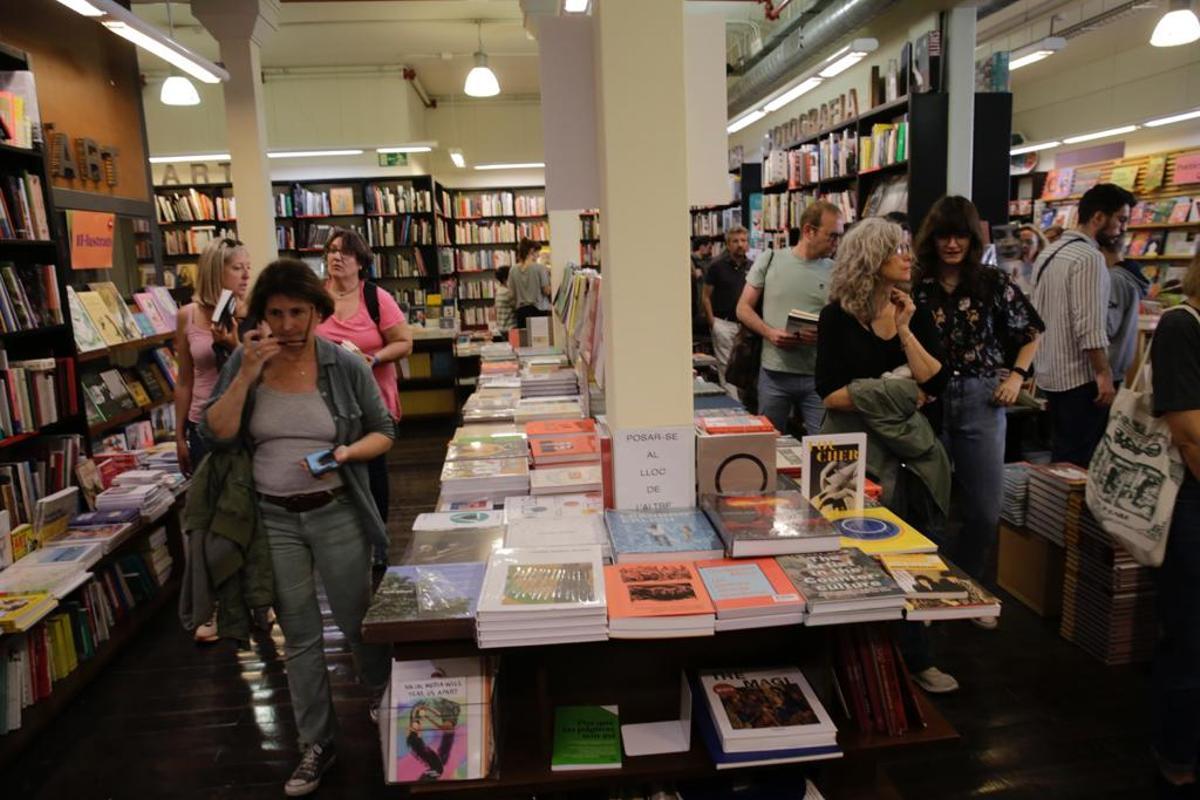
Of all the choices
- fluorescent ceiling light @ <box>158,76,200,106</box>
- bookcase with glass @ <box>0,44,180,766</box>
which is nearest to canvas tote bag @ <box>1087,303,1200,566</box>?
bookcase with glass @ <box>0,44,180,766</box>

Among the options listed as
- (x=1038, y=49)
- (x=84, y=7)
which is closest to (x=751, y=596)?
(x=84, y=7)

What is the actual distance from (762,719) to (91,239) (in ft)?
14.0

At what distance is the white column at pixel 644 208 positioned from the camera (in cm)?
185

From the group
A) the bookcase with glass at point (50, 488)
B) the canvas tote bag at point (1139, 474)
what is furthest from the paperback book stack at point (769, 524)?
the bookcase with glass at point (50, 488)

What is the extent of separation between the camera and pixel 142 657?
3.24 m

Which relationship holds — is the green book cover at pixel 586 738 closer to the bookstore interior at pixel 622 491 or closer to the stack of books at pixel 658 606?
the bookstore interior at pixel 622 491

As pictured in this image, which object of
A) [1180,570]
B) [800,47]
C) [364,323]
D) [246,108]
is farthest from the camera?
[800,47]

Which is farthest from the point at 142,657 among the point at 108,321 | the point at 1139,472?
the point at 1139,472

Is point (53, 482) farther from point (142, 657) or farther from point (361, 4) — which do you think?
point (361, 4)

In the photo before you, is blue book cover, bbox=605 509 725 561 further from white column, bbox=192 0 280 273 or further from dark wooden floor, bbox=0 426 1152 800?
white column, bbox=192 0 280 273

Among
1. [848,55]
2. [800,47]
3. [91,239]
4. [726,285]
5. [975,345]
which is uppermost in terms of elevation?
[800,47]

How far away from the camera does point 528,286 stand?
8188 mm

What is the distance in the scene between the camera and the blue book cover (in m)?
1.70

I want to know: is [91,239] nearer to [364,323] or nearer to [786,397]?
[364,323]
